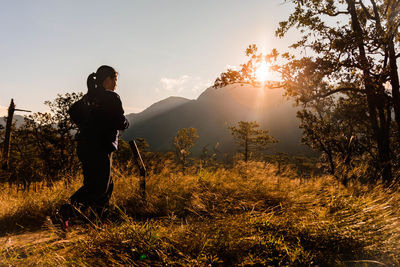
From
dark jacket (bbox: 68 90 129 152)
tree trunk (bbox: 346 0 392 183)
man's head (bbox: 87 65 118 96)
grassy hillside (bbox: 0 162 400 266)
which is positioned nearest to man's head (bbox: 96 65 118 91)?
man's head (bbox: 87 65 118 96)

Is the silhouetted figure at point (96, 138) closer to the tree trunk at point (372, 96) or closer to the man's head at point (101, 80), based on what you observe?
the man's head at point (101, 80)

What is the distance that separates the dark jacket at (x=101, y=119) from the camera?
8.87 ft

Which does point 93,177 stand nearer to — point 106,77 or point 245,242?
point 106,77

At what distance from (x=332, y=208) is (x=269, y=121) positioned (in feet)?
553

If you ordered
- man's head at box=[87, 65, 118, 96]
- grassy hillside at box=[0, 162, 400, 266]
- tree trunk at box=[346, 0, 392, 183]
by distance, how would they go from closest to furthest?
grassy hillside at box=[0, 162, 400, 266]
man's head at box=[87, 65, 118, 96]
tree trunk at box=[346, 0, 392, 183]

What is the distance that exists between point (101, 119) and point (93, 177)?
0.73 meters

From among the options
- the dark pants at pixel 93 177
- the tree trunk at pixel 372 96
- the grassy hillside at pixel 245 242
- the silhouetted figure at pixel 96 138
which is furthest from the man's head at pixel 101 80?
the tree trunk at pixel 372 96

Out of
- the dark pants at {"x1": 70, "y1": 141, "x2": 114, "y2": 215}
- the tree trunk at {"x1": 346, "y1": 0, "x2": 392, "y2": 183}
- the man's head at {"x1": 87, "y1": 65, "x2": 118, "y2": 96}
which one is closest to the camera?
the dark pants at {"x1": 70, "y1": 141, "x2": 114, "y2": 215}

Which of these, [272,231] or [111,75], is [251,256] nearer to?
[272,231]

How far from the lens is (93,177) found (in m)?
2.66

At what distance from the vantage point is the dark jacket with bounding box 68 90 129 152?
270 cm

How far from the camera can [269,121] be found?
6407 inches

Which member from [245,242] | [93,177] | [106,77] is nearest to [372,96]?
[245,242]

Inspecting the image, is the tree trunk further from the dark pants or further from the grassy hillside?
the dark pants
